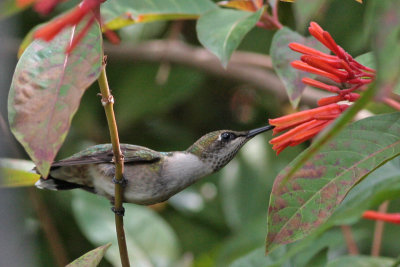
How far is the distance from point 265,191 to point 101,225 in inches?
37.8

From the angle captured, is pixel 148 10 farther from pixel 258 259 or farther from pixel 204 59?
pixel 204 59

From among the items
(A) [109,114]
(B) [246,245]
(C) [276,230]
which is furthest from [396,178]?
(B) [246,245]

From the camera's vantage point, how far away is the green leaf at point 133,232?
2877 millimetres

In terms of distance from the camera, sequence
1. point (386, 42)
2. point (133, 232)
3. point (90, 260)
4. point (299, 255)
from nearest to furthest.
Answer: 1. point (386, 42)
2. point (90, 260)
3. point (299, 255)
4. point (133, 232)

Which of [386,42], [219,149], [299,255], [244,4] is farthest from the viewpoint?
[219,149]

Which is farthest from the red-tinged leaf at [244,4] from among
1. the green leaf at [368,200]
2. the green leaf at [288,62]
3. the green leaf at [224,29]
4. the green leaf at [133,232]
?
the green leaf at [133,232]

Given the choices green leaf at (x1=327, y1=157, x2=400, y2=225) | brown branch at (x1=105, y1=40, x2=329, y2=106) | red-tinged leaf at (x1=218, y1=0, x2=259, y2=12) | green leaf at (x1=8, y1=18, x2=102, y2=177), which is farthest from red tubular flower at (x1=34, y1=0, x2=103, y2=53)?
brown branch at (x1=105, y1=40, x2=329, y2=106)

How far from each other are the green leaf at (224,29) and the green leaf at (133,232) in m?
1.32

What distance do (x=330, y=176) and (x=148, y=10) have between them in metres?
1.19

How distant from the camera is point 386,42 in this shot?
693 mm

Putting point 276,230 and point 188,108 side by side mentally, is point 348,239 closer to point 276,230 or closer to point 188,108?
point 276,230

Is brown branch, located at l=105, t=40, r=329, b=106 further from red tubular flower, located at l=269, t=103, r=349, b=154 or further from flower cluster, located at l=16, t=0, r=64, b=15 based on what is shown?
flower cluster, located at l=16, t=0, r=64, b=15

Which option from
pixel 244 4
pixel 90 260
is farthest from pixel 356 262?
pixel 244 4

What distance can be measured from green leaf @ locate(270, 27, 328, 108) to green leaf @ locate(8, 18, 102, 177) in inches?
27.9
